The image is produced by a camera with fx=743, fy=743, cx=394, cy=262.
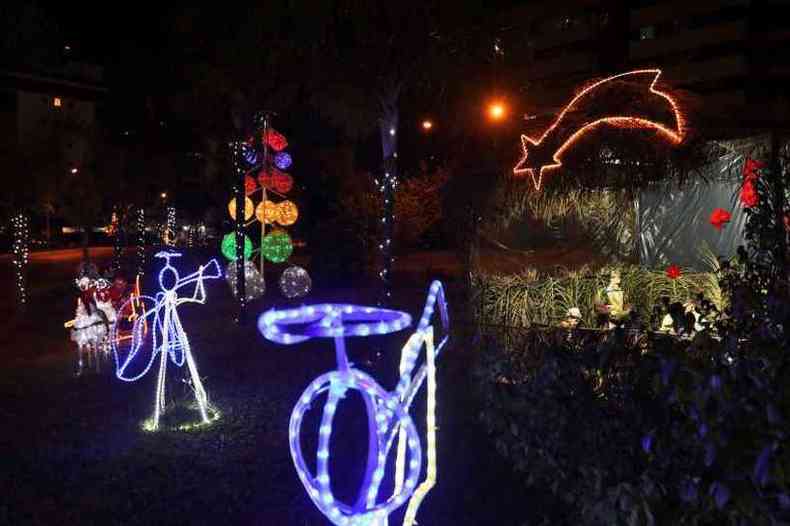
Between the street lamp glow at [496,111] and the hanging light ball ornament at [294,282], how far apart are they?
893 centimetres

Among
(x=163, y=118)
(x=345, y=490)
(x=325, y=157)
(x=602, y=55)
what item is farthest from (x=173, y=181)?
(x=345, y=490)

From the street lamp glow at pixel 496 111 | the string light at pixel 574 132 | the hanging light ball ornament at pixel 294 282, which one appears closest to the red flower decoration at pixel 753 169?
the string light at pixel 574 132

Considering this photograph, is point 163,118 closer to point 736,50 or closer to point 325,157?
point 325,157

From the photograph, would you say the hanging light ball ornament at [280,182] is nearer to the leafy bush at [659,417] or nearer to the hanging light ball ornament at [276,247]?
the hanging light ball ornament at [276,247]

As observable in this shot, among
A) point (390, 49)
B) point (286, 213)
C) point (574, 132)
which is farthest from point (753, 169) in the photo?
point (286, 213)

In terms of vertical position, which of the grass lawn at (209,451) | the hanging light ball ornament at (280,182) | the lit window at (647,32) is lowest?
the grass lawn at (209,451)

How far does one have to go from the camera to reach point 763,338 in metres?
2.79

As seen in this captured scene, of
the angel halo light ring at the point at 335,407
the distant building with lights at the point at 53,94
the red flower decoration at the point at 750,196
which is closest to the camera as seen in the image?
the angel halo light ring at the point at 335,407

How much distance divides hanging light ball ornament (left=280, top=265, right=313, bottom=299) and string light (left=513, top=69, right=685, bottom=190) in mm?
9919

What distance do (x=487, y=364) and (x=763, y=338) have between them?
1.27m

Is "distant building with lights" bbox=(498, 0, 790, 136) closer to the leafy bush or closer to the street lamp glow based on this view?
the street lamp glow

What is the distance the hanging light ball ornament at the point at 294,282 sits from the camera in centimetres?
1770

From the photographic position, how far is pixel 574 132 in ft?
27.5

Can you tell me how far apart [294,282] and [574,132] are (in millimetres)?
10506
